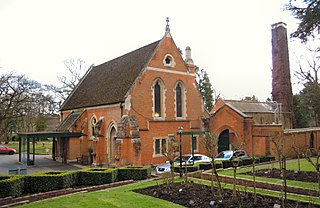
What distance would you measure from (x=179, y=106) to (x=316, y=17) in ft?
55.5

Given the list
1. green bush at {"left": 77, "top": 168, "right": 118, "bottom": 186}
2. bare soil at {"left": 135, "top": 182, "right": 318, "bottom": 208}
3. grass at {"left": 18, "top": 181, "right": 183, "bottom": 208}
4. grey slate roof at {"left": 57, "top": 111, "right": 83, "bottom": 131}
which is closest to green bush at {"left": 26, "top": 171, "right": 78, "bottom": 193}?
green bush at {"left": 77, "top": 168, "right": 118, "bottom": 186}

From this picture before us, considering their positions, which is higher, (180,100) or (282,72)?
(282,72)

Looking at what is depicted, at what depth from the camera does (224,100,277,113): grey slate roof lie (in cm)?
3253

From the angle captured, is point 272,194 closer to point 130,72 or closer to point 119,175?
point 119,175

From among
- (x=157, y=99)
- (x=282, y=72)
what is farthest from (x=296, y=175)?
(x=282, y=72)

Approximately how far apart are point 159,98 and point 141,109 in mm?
2666

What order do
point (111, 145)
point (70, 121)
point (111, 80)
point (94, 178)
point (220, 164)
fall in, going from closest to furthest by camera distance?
point (94, 178) → point (220, 164) → point (111, 145) → point (111, 80) → point (70, 121)

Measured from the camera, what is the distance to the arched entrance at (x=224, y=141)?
27.6m

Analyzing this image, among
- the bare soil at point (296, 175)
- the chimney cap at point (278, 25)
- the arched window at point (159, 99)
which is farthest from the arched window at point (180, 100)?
the chimney cap at point (278, 25)

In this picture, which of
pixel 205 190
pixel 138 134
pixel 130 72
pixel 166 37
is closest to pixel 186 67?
pixel 166 37

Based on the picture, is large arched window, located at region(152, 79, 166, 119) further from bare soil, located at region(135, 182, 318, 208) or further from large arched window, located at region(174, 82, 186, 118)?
bare soil, located at region(135, 182, 318, 208)

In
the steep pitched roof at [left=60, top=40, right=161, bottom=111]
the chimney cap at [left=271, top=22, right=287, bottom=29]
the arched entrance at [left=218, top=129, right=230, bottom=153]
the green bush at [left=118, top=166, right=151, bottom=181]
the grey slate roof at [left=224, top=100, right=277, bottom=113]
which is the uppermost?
the chimney cap at [left=271, top=22, right=287, bottom=29]

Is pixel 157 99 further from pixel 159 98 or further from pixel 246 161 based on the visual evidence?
pixel 246 161

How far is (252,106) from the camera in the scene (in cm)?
3434
